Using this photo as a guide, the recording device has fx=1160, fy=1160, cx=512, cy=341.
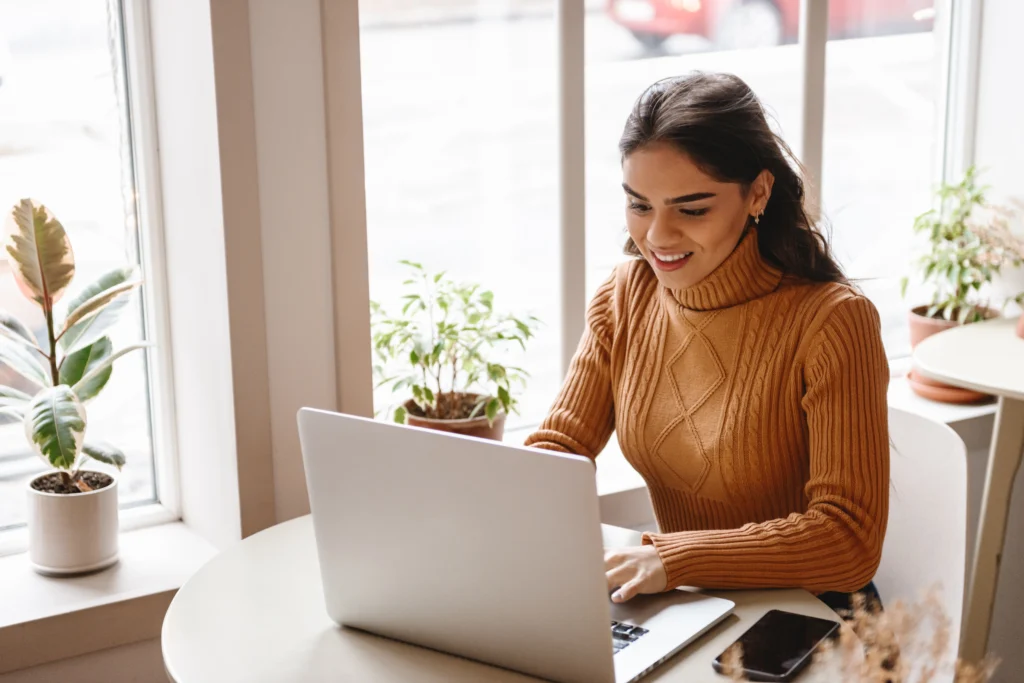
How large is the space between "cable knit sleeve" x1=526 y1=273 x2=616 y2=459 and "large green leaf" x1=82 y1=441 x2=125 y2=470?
0.64 m

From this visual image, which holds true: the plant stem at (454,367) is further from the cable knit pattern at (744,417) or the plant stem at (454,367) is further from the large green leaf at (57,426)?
the large green leaf at (57,426)

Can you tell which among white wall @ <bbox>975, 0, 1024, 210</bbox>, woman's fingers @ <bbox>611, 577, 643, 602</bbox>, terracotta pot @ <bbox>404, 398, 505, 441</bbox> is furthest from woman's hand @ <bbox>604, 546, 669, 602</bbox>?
white wall @ <bbox>975, 0, 1024, 210</bbox>

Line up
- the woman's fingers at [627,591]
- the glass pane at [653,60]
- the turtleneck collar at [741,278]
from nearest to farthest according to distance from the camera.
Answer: the woman's fingers at [627,591] < the turtleneck collar at [741,278] < the glass pane at [653,60]

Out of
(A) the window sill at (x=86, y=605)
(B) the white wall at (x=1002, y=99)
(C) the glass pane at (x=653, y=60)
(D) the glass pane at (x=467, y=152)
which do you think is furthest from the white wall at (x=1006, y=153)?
(A) the window sill at (x=86, y=605)

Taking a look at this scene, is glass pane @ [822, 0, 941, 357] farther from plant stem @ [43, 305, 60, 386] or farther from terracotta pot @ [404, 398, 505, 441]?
plant stem @ [43, 305, 60, 386]

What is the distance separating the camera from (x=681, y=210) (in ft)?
5.16

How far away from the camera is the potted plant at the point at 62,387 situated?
1745 mm

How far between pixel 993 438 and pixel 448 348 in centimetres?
102

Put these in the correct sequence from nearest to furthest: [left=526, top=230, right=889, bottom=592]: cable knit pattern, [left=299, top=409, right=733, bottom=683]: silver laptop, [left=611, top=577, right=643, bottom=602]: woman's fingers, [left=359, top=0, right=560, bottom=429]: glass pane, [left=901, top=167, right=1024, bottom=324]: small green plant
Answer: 1. [left=299, top=409, right=733, bottom=683]: silver laptop
2. [left=611, top=577, right=643, bottom=602]: woman's fingers
3. [left=526, top=230, right=889, bottom=592]: cable knit pattern
4. [left=359, top=0, right=560, bottom=429]: glass pane
5. [left=901, top=167, right=1024, bottom=324]: small green plant

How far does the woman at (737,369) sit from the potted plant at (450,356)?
0.94ft

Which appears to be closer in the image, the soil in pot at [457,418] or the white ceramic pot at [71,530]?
the white ceramic pot at [71,530]

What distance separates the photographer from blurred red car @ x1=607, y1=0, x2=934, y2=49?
2.44m

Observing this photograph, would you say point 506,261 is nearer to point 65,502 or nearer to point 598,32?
point 598,32

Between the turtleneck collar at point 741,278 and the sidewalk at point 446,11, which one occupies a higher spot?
the sidewalk at point 446,11
